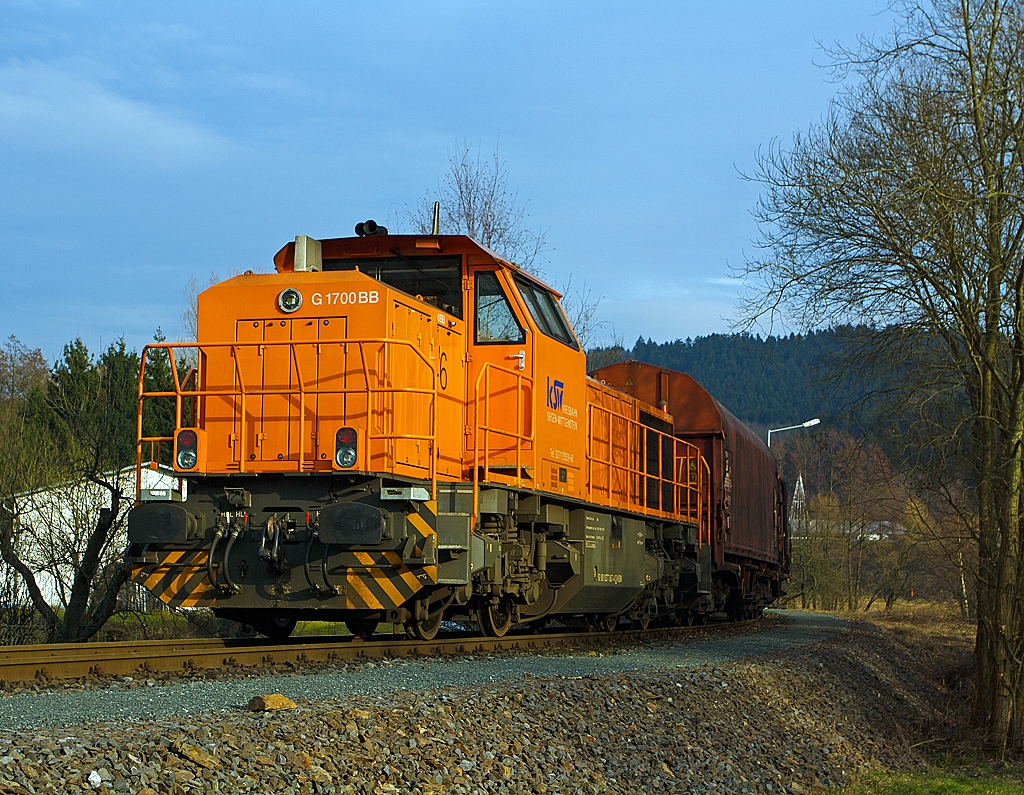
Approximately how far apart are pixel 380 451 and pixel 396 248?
2.45 m

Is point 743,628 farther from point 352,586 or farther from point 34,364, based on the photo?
point 34,364

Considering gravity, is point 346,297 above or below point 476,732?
above

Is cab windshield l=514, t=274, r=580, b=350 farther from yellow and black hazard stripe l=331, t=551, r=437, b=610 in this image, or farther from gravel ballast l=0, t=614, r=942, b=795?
gravel ballast l=0, t=614, r=942, b=795

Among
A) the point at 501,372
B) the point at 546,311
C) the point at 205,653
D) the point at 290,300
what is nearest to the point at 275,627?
the point at 205,653

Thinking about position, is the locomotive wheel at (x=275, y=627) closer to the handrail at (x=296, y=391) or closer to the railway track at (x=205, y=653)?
the railway track at (x=205, y=653)

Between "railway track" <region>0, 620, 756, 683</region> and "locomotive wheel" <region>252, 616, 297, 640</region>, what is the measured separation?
15 cm

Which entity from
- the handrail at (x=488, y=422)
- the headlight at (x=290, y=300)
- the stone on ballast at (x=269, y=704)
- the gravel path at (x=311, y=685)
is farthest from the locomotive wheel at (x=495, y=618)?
the stone on ballast at (x=269, y=704)

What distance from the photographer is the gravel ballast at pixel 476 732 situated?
4734 millimetres

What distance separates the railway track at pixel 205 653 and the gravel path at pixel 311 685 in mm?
504

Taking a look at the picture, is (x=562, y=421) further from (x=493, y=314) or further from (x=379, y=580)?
(x=379, y=580)

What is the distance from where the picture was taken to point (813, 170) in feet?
41.9

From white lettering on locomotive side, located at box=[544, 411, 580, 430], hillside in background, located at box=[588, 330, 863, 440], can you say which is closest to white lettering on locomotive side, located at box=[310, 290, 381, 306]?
white lettering on locomotive side, located at box=[544, 411, 580, 430]

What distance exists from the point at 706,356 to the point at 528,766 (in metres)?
177

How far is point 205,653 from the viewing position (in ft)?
27.5
